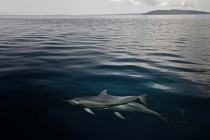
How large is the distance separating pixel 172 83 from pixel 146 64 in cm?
471

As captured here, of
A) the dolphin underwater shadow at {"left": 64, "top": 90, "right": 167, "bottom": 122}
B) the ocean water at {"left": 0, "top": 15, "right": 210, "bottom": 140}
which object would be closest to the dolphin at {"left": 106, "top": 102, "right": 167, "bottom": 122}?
the dolphin underwater shadow at {"left": 64, "top": 90, "right": 167, "bottom": 122}

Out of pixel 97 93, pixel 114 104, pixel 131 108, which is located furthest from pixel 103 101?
pixel 97 93

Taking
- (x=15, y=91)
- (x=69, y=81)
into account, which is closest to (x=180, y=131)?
(x=69, y=81)

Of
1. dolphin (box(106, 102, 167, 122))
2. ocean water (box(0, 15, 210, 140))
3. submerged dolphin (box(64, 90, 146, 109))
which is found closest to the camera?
ocean water (box(0, 15, 210, 140))

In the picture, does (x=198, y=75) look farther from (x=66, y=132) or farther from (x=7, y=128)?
(x=7, y=128)

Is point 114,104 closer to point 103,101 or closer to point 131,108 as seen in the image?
point 103,101

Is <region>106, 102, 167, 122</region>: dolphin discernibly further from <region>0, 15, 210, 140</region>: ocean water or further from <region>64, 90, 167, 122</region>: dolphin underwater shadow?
<region>0, 15, 210, 140</region>: ocean water

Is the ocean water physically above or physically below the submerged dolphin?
below

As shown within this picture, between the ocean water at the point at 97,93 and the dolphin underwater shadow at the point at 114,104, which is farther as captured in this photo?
the dolphin underwater shadow at the point at 114,104

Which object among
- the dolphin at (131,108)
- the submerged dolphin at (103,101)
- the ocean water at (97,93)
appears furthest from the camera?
the dolphin at (131,108)

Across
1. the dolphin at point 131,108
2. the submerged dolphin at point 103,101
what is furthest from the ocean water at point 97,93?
the submerged dolphin at point 103,101

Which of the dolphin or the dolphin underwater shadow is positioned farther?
the dolphin

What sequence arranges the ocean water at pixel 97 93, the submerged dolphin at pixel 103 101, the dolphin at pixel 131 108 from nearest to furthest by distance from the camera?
the ocean water at pixel 97 93 → the submerged dolphin at pixel 103 101 → the dolphin at pixel 131 108

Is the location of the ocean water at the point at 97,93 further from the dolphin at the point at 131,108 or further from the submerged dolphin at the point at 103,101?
the submerged dolphin at the point at 103,101
